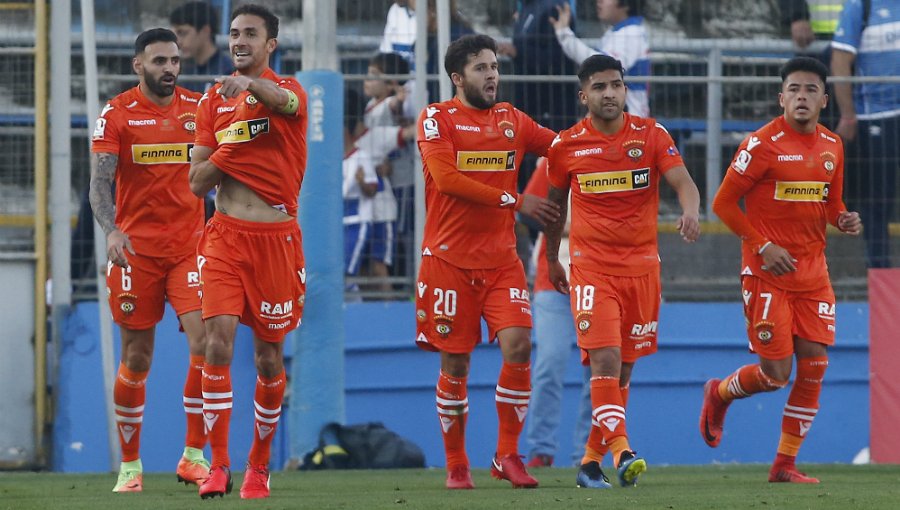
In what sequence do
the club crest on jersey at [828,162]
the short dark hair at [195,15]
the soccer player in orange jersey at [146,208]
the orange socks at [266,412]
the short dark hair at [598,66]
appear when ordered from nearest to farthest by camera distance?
the orange socks at [266,412] → the short dark hair at [598,66] → the soccer player in orange jersey at [146,208] → the club crest on jersey at [828,162] → the short dark hair at [195,15]

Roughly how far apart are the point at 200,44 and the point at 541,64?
106 inches

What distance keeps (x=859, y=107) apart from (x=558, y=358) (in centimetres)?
346

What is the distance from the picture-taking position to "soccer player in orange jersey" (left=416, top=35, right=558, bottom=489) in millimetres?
8859

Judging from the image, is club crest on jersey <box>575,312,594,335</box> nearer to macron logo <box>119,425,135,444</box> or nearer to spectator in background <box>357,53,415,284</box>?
macron logo <box>119,425,135,444</box>

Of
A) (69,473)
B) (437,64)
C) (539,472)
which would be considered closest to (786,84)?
(539,472)

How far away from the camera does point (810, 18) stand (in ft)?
43.9

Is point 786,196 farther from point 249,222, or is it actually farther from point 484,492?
point 249,222

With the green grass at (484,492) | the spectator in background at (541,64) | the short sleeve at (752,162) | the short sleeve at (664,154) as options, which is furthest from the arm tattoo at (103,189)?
the spectator in background at (541,64)

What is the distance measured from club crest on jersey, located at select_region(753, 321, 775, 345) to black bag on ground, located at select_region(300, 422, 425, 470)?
3.17 metres

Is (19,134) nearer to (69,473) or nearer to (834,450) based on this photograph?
(69,473)

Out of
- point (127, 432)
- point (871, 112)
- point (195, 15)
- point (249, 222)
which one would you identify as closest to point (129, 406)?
point (127, 432)

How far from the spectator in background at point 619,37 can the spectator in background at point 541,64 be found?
69 mm

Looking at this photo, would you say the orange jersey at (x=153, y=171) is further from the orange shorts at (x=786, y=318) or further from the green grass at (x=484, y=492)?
the orange shorts at (x=786, y=318)

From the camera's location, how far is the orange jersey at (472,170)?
8875 mm
